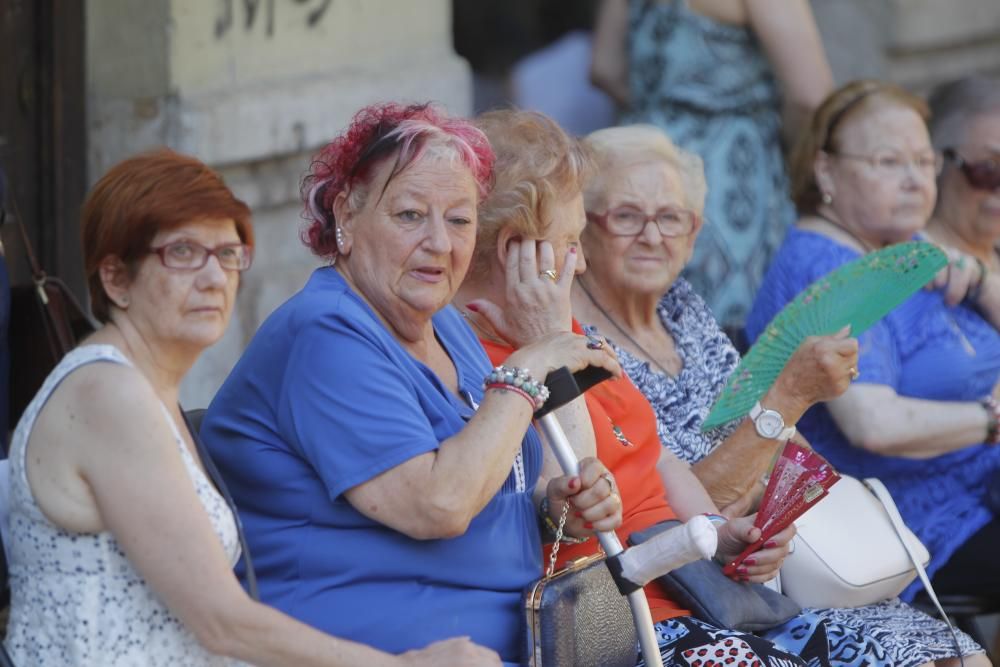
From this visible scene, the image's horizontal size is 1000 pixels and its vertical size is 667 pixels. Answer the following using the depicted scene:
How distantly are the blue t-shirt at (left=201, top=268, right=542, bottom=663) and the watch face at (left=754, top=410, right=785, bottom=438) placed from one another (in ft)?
3.46

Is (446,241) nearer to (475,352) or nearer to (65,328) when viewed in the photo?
(475,352)

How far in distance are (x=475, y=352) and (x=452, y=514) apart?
624mm

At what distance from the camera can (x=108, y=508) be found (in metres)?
2.38

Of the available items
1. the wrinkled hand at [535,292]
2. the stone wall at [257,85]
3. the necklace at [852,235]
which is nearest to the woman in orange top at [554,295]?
the wrinkled hand at [535,292]

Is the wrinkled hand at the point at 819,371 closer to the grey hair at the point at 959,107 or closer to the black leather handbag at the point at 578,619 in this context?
the black leather handbag at the point at 578,619

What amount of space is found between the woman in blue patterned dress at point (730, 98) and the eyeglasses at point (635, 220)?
1.36 metres

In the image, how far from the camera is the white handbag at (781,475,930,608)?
354 cm

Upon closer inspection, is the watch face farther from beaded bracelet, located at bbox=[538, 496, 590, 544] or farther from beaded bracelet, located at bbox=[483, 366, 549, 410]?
beaded bracelet, located at bbox=[483, 366, 549, 410]

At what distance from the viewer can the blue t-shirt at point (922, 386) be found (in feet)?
13.8

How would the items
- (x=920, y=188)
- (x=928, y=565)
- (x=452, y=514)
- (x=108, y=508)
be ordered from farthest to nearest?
(x=920, y=188), (x=928, y=565), (x=452, y=514), (x=108, y=508)

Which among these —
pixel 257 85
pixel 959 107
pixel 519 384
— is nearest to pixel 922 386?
pixel 959 107

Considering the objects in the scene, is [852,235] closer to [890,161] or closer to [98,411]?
[890,161]

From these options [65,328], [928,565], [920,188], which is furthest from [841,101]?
[65,328]

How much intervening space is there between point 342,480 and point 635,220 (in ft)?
4.83
